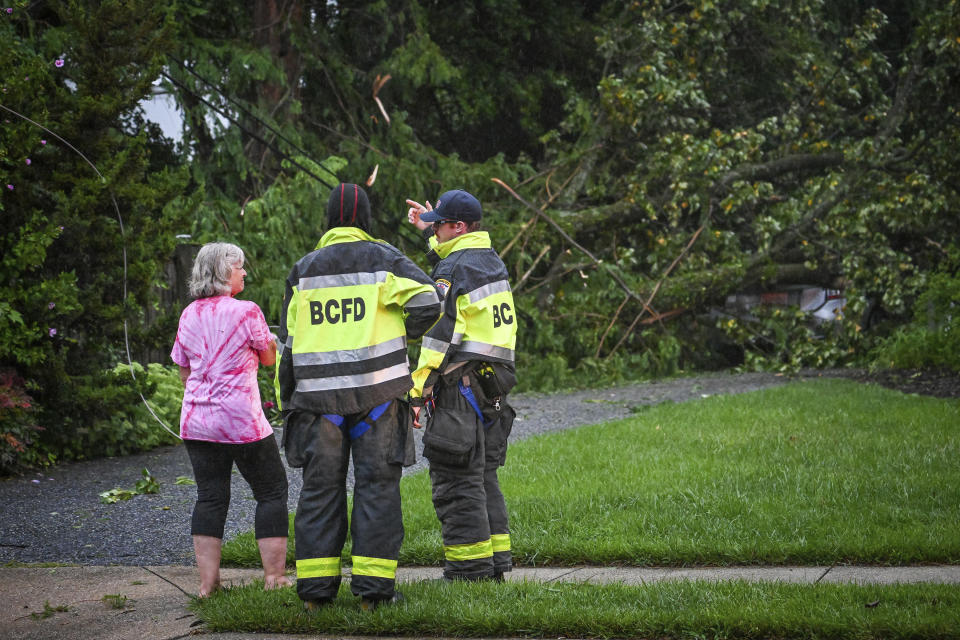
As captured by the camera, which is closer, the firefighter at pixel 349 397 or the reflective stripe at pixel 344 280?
the firefighter at pixel 349 397

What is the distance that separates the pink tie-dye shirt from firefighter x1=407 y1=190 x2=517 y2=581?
2.45ft

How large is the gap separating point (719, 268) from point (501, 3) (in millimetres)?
5695

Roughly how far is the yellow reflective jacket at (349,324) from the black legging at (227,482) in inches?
15.3

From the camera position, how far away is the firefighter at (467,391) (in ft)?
13.9

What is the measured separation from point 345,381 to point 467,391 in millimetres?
641

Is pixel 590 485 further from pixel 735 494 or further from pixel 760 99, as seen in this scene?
pixel 760 99

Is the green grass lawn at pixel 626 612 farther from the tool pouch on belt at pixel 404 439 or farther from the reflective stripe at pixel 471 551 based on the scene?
the tool pouch on belt at pixel 404 439

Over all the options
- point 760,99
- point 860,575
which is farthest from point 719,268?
point 860,575

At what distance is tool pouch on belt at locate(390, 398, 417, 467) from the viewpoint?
3.97 metres

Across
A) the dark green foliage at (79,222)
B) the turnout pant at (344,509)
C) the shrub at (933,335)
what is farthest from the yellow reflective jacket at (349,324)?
A: the shrub at (933,335)

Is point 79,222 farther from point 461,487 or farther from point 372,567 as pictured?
point 372,567

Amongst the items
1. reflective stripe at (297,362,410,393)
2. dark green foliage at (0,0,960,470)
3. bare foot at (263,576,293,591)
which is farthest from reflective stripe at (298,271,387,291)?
dark green foliage at (0,0,960,470)

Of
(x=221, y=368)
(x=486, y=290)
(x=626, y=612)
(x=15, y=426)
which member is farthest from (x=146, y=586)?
(x=15, y=426)

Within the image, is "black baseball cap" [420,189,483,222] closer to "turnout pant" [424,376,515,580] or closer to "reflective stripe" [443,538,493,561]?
"turnout pant" [424,376,515,580]
